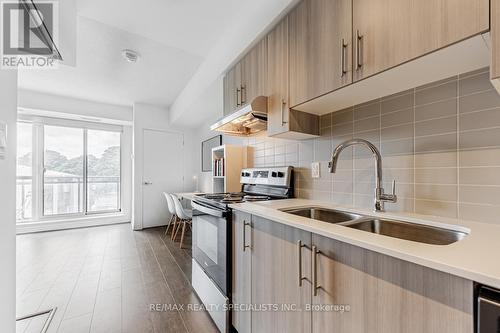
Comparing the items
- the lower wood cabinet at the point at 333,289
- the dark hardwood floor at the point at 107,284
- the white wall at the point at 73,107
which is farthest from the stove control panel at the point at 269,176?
the white wall at the point at 73,107

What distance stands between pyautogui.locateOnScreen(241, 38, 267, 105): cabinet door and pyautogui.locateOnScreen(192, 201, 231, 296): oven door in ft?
3.32

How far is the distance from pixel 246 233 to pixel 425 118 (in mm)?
1145

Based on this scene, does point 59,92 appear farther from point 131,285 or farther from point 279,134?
point 279,134

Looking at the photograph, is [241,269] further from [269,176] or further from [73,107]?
[73,107]

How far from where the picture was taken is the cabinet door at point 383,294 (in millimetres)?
517

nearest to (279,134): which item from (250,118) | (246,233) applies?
(250,118)

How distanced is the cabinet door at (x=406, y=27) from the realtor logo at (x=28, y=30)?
1.81m

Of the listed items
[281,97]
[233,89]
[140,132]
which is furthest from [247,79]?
[140,132]

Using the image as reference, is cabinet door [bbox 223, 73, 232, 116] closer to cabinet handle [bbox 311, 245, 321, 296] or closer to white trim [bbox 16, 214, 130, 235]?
cabinet handle [bbox 311, 245, 321, 296]

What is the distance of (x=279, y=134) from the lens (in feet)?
5.22

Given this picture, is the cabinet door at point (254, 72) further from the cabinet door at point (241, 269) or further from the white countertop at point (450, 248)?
the white countertop at point (450, 248)

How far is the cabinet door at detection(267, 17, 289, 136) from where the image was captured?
1.47m

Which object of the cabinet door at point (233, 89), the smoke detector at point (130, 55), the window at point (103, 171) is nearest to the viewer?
the cabinet door at point (233, 89)

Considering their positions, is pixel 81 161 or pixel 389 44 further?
pixel 81 161
